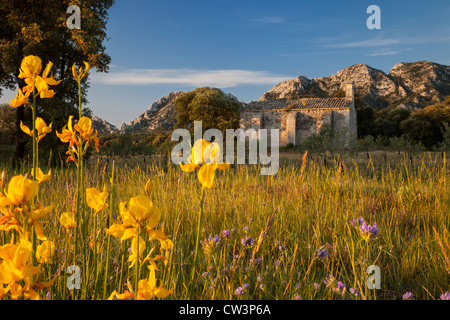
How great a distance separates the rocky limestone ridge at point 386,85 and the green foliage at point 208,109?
3167 centimetres

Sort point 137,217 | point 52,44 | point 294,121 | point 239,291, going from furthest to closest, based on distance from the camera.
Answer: point 294,121, point 52,44, point 239,291, point 137,217

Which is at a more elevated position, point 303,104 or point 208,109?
point 303,104

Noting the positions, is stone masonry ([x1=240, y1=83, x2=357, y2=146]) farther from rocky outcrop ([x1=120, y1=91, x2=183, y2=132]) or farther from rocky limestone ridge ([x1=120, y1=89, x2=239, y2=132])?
rocky outcrop ([x1=120, y1=91, x2=183, y2=132])

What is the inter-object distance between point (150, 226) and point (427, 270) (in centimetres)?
197

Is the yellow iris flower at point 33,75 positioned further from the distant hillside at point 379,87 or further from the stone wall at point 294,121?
the distant hillside at point 379,87

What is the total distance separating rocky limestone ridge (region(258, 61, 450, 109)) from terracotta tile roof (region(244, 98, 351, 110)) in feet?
82.8

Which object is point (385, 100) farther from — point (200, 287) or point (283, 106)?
point (200, 287)

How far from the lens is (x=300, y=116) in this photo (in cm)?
3359

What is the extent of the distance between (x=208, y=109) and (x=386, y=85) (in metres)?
49.6

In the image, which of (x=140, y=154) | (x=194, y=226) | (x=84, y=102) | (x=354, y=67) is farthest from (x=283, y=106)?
(x=354, y=67)

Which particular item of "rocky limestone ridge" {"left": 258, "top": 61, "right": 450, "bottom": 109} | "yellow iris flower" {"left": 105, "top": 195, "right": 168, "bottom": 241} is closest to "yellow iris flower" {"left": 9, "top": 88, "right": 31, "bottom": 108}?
"yellow iris flower" {"left": 105, "top": 195, "right": 168, "bottom": 241}

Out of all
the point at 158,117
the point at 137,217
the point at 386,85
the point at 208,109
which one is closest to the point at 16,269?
the point at 137,217

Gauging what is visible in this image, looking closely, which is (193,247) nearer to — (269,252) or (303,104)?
(269,252)
